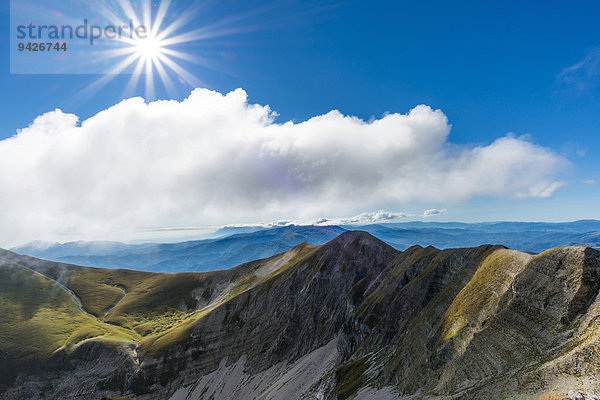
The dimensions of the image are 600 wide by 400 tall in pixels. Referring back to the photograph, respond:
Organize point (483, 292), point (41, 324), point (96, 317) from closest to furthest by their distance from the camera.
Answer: point (483, 292) → point (41, 324) → point (96, 317)

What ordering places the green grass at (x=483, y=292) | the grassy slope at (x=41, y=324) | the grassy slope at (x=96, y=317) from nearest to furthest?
1. the green grass at (x=483, y=292)
2. the grassy slope at (x=41, y=324)
3. the grassy slope at (x=96, y=317)

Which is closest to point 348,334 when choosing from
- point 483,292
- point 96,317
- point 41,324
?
point 483,292

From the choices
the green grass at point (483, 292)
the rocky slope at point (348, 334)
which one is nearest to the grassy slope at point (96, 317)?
the rocky slope at point (348, 334)

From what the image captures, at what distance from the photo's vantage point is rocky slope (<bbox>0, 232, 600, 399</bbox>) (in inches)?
1545

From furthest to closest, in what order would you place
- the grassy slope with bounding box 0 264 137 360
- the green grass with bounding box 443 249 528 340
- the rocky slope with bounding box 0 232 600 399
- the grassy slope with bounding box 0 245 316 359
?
1. the grassy slope with bounding box 0 245 316 359
2. the grassy slope with bounding box 0 264 137 360
3. the green grass with bounding box 443 249 528 340
4. the rocky slope with bounding box 0 232 600 399

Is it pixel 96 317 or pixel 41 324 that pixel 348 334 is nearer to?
pixel 41 324

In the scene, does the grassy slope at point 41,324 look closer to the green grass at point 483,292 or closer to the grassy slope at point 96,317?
the grassy slope at point 96,317

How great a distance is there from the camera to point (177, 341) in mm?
132500

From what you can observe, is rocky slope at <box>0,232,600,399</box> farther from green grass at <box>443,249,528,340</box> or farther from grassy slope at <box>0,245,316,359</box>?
grassy slope at <box>0,245,316,359</box>

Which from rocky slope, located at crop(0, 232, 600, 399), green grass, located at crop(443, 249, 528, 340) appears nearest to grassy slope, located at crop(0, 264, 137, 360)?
rocky slope, located at crop(0, 232, 600, 399)

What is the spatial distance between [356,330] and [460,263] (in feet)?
135

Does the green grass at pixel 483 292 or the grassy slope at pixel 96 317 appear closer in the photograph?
the green grass at pixel 483 292

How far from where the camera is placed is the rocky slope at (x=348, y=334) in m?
39.2

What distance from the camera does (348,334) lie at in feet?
303
